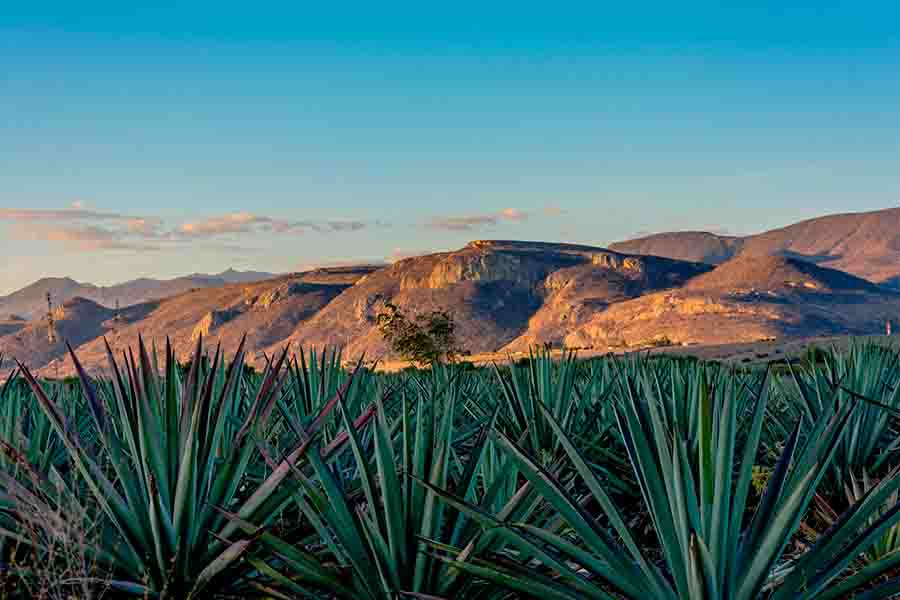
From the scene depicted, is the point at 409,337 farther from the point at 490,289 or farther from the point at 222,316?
the point at 222,316

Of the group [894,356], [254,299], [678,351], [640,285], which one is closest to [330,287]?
[254,299]

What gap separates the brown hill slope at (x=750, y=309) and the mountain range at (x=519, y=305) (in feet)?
0.93

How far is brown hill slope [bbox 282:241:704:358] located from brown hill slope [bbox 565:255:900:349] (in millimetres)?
9306

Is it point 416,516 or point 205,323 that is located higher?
point 416,516

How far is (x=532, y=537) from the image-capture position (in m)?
2.81

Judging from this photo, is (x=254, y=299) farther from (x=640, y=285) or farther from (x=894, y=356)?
(x=894, y=356)

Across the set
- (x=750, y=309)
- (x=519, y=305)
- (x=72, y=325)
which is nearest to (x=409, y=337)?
(x=750, y=309)

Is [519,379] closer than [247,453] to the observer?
No

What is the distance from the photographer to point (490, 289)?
147m

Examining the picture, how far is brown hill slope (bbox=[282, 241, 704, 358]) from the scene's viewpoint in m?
129

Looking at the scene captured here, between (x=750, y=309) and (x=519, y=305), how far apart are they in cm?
4242

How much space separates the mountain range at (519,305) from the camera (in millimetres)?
111562

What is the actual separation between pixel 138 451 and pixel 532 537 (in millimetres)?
1571

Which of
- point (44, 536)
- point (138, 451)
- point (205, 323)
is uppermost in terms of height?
point (138, 451)
